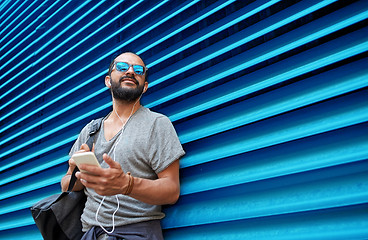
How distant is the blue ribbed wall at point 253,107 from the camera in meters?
1.25

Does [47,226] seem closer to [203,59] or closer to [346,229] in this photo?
[203,59]

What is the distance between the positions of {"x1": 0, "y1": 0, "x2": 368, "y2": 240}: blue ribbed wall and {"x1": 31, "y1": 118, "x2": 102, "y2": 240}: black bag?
507 mm

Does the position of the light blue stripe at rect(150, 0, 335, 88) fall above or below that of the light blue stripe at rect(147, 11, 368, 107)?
above

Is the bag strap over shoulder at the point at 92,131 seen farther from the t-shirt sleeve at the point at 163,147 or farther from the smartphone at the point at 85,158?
the smartphone at the point at 85,158

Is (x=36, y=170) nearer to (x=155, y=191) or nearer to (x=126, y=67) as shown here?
(x=126, y=67)

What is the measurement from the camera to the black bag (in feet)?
5.21

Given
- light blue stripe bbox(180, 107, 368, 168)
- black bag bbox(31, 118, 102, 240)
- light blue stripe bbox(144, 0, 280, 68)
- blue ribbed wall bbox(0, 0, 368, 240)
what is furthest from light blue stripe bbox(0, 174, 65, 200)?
light blue stripe bbox(180, 107, 368, 168)

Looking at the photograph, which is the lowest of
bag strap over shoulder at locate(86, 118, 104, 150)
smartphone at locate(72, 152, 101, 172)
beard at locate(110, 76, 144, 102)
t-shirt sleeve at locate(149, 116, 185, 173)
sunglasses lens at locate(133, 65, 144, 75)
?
t-shirt sleeve at locate(149, 116, 185, 173)

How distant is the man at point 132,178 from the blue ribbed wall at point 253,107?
194 millimetres

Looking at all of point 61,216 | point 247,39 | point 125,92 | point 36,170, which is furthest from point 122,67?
point 36,170

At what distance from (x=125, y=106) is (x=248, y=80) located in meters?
0.76

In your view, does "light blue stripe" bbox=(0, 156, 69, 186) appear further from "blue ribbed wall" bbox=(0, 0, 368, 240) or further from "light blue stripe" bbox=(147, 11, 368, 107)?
"light blue stripe" bbox=(147, 11, 368, 107)

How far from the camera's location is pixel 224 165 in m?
1.60

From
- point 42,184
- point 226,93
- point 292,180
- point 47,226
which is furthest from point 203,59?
point 42,184
